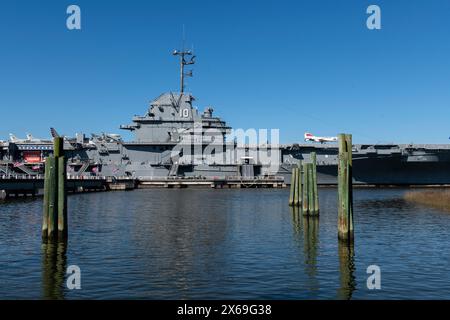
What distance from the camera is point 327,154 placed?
7081 centimetres

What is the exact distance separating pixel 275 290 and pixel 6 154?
7554 cm

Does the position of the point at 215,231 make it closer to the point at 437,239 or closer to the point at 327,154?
the point at 437,239

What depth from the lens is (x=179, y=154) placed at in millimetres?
74438

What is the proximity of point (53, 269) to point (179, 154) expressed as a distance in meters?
61.2

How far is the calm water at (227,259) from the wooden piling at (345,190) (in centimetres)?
75

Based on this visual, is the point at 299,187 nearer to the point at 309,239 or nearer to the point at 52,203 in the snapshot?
the point at 309,239

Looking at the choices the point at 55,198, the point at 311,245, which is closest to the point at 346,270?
the point at 311,245

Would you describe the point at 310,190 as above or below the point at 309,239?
above

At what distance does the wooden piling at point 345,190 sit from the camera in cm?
1686

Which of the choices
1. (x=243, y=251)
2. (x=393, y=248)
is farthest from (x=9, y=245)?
(x=393, y=248)

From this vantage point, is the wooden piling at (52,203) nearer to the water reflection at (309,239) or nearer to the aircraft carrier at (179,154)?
the water reflection at (309,239)

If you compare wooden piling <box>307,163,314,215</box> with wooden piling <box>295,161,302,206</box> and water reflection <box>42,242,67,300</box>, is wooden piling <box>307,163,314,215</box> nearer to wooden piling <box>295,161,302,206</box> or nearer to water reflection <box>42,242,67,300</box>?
wooden piling <box>295,161,302,206</box>

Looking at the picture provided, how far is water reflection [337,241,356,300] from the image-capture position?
11.1m

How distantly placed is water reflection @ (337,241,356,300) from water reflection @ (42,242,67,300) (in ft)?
21.9
